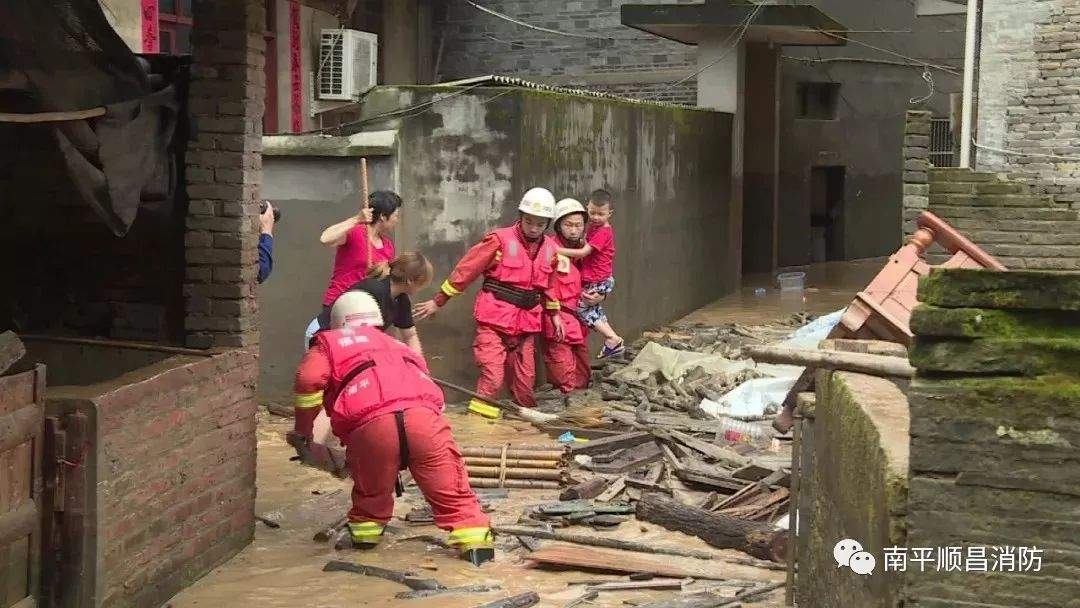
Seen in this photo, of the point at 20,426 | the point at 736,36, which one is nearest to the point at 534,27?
the point at 736,36

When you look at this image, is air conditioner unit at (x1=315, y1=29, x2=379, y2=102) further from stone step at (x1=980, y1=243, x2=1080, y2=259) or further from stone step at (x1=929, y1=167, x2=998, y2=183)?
stone step at (x1=980, y1=243, x2=1080, y2=259)

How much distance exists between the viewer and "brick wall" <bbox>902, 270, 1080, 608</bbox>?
3.29m

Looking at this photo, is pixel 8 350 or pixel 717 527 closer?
pixel 8 350

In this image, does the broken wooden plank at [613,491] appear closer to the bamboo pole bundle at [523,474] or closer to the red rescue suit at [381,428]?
the bamboo pole bundle at [523,474]

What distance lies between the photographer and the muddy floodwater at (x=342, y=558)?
21.6ft

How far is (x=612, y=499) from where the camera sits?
8.55 metres

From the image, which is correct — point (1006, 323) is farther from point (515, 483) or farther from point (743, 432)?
point (743, 432)

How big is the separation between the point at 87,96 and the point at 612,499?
13.1ft

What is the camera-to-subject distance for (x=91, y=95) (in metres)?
6.59

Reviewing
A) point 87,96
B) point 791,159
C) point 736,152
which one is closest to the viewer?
point 87,96

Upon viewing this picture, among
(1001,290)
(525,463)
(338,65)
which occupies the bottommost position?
(525,463)

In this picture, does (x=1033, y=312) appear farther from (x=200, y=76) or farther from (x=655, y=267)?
(x=655, y=267)

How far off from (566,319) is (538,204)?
4.12ft

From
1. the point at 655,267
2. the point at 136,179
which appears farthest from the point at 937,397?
the point at 655,267
